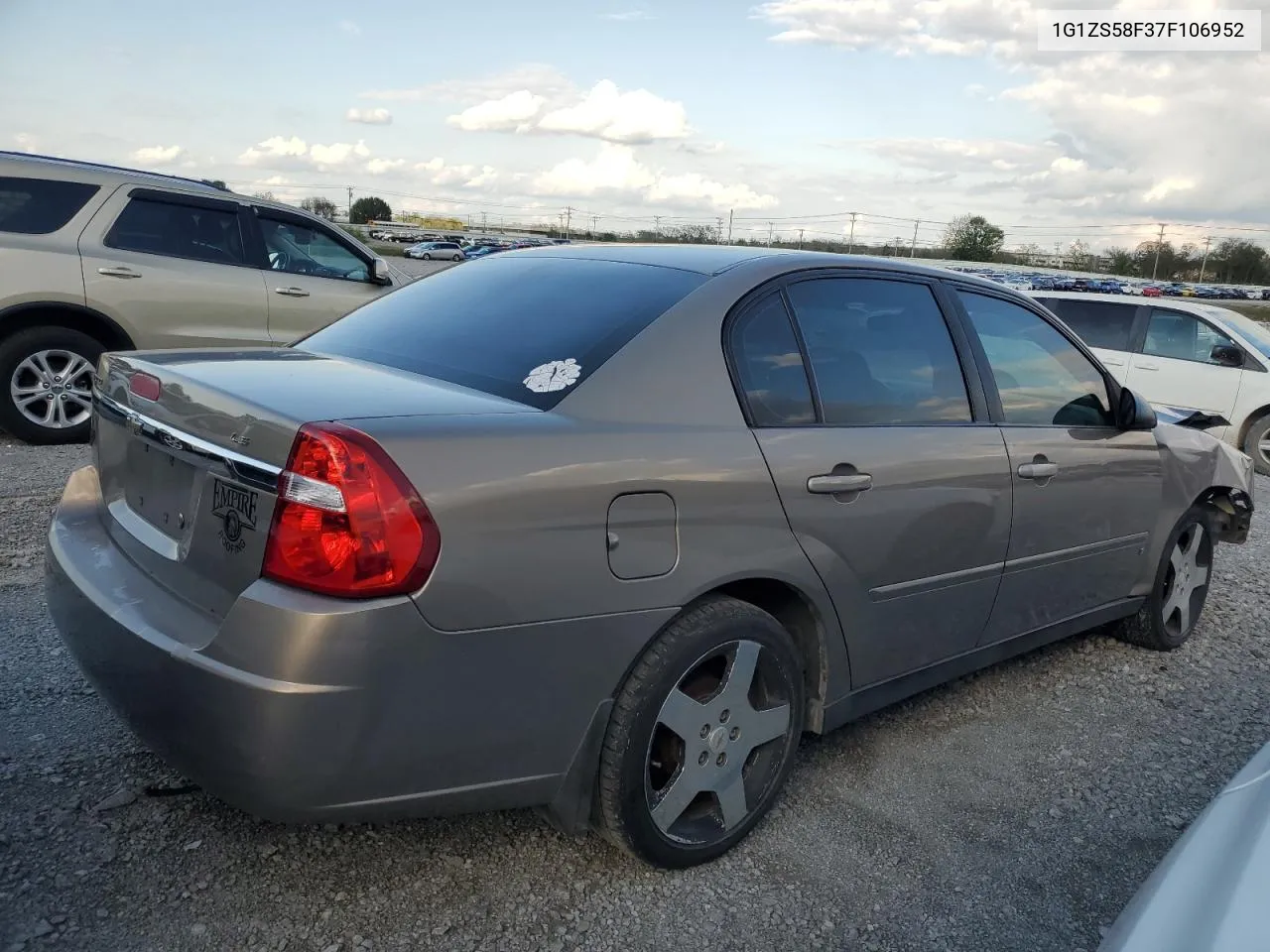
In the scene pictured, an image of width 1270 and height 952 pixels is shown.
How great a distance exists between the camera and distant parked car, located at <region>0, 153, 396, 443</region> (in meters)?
6.76

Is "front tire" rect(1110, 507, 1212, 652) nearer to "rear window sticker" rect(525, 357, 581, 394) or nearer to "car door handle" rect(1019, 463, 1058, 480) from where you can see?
"car door handle" rect(1019, 463, 1058, 480)

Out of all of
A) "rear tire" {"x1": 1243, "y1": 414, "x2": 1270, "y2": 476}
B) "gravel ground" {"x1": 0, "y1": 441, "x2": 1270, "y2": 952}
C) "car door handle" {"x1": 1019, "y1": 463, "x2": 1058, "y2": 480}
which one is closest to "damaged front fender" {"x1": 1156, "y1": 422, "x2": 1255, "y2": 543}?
"car door handle" {"x1": 1019, "y1": 463, "x2": 1058, "y2": 480}

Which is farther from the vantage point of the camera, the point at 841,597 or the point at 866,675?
the point at 866,675

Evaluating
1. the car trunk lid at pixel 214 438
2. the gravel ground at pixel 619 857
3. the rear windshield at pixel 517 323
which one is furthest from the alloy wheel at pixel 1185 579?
the car trunk lid at pixel 214 438

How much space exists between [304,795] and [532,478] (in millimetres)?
797

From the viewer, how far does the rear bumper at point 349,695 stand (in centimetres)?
204

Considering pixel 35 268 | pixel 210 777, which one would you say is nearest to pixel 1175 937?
pixel 210 777

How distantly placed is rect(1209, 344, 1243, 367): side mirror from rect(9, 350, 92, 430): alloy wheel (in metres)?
10.2

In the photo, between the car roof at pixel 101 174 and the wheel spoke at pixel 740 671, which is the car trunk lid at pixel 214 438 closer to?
the wheel spoke at pixel 740 671

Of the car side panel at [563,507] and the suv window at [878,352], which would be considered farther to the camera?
the suv window at [878,352]

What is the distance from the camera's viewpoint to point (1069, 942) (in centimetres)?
256

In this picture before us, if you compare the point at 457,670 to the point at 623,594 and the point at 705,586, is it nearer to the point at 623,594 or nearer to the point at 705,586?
the point at 623,594

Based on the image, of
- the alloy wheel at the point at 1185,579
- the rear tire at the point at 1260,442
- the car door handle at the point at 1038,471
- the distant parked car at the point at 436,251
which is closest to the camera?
the car door handle at the point at 1038,471

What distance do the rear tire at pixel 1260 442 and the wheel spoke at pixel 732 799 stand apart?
954 centimetres
